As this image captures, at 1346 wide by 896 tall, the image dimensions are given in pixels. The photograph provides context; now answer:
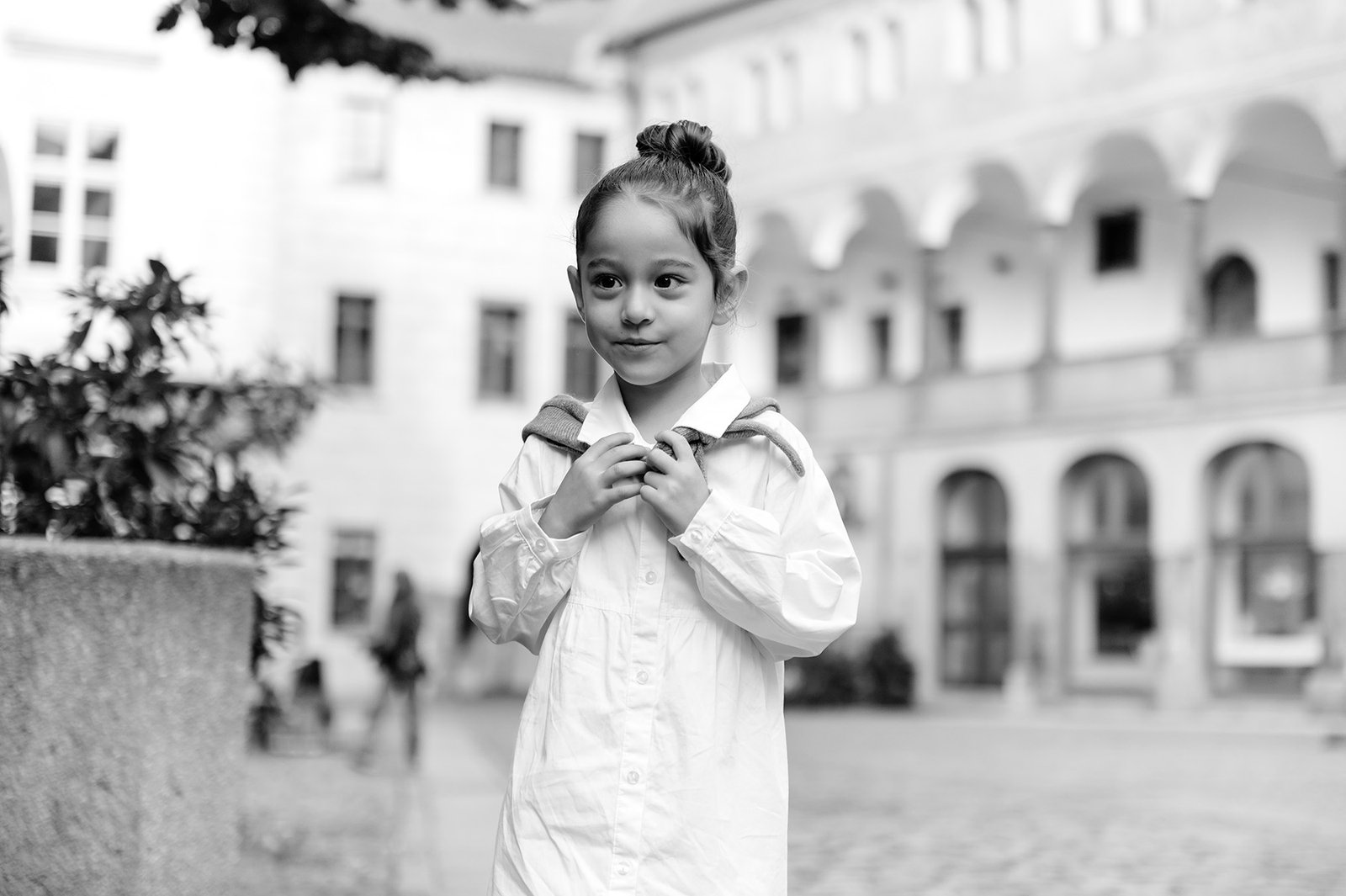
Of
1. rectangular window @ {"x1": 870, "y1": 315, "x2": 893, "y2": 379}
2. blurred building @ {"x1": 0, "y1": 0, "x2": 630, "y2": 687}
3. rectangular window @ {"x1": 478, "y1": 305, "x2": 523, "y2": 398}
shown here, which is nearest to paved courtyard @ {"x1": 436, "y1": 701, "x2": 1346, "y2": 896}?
blurred building @ {"x1": 0, "y1": 0, "x2": 630, "y2": 687}

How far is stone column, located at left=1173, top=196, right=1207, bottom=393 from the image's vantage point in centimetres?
2850

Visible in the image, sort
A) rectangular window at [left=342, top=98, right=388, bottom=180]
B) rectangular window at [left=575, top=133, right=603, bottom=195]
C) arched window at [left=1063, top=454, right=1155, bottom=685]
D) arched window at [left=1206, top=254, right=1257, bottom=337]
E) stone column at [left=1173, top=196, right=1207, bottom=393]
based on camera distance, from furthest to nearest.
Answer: rectangular window at [left=575, top=133, right=603, bottom=195] → rectangular window at [left=342, top=98, right=388, bottom=180] → arched window at [left=1206, top=254, right=1257, bottom=337] → arched window at [left=1063, top=454, right=1155, bottom=685] → stone column at [left=1173, top=196, right=1207, bottom=393]

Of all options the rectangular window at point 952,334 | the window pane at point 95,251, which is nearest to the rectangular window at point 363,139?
the rectangular window at point 952,334

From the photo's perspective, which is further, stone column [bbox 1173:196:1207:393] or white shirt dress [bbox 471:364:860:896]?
stone column [bbox 1173:196:1207:393]

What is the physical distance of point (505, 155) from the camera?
38.1m

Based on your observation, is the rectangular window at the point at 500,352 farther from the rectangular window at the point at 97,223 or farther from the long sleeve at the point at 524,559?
the long sleeve at the point at 524,559

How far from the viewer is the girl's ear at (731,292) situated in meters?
2.96

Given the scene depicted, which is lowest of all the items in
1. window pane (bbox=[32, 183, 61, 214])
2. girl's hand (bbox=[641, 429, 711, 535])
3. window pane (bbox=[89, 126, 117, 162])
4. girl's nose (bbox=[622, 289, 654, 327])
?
girl's hand (bbox=[641, 429, 711, 535])

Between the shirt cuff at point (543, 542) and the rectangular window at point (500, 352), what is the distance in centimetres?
3464

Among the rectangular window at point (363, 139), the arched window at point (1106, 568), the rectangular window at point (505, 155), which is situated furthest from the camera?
the rectangular window at point (505, 155)

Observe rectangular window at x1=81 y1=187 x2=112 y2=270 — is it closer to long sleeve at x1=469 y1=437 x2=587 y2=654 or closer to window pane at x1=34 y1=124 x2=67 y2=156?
window pane at x1=34 y1=124 x2=67 y2=156

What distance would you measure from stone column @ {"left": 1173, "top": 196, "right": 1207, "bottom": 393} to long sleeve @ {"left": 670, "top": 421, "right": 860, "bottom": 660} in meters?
26.6

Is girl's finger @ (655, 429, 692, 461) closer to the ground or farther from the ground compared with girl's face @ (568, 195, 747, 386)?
closer to the ground

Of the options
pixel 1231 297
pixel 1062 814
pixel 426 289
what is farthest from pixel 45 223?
pixel 1231 297
